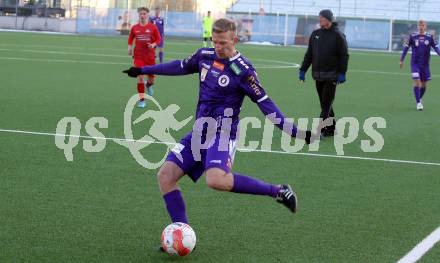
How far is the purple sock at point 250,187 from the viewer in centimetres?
640

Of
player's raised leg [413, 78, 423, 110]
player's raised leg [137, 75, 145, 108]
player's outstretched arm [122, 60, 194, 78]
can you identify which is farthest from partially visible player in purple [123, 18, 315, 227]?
player's raised leg [413, 78, 423, 110]

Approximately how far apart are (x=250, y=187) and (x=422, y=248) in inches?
56.9

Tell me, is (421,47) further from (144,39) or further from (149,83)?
(144,39)

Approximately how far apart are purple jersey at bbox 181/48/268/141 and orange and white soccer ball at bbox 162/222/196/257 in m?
0.85

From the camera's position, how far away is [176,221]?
6492mm

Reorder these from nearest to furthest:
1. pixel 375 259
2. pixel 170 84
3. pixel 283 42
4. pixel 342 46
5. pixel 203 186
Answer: pixel 375 259
pixel 203 186
pixel 342 46
pixel 170 84
pixel 283 42

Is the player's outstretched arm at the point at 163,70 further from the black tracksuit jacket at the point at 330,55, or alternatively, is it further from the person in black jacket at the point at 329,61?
the black tracksuit jacket at the point at 330,55

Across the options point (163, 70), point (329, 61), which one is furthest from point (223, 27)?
point (329, 61)

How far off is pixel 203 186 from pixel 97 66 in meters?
19.4

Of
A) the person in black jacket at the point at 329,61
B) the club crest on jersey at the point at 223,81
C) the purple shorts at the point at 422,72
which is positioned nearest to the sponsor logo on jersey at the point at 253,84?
the club crest on jersey at the point at 223,81

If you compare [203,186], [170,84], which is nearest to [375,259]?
[203,186]

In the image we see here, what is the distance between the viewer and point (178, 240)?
6.22 metres

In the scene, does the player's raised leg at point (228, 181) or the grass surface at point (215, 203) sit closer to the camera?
the player's raised leg at point (228, 181)

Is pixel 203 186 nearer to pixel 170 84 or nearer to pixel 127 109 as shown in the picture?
pixel 127 109
